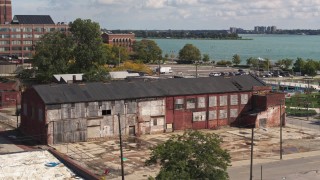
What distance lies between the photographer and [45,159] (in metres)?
38.9

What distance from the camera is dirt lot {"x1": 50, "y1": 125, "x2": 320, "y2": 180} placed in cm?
4434

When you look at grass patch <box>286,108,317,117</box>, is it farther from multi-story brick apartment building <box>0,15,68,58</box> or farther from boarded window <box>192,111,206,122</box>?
multi-story brick apartment building <box>0,15,68,58</box>

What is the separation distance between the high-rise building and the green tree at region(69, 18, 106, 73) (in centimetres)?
8814

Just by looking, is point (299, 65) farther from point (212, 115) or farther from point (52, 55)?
point (212, 115)

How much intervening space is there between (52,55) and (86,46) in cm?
659

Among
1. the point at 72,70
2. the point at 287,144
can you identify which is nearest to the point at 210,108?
the point at 287,144

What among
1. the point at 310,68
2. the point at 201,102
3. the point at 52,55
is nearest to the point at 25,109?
the point at 201,102

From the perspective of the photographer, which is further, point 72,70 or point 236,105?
point 72,70

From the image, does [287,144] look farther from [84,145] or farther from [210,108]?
[84,145]

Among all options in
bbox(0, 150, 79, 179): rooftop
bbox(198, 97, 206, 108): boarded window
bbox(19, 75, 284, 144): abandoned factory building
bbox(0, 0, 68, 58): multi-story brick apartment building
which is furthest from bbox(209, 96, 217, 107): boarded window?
bbox(0, 0, 68, 58): multi-story brick apartment building

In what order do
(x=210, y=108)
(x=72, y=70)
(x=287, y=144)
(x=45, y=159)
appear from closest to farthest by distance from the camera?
(x=45, y=159), (x=287, y=144), (x=210, y=108), (x=72, y=70)

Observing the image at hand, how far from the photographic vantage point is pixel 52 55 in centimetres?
9038

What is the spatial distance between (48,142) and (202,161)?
26436 mm

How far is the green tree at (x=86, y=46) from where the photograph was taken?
304 feet
